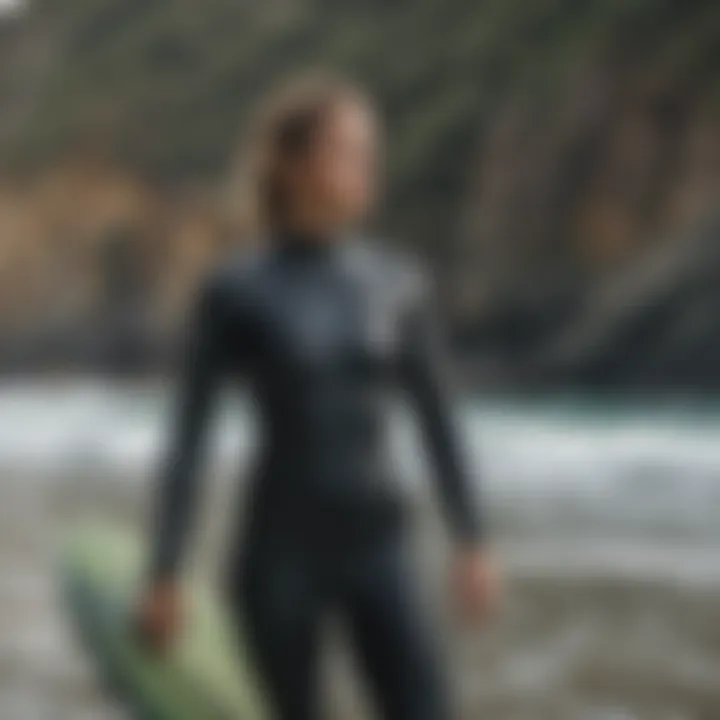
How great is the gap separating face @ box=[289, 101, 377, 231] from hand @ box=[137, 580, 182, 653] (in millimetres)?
325

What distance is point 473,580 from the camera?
1422 mm

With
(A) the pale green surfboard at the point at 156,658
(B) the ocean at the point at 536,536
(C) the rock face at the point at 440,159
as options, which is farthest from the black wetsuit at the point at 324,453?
(C) the rock face at the point at 440,159

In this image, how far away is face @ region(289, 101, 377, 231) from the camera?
1.40 metres

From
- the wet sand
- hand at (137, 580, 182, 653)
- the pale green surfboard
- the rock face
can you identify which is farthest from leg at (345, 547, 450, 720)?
the rock face

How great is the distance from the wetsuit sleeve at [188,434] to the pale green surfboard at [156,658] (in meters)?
0.36

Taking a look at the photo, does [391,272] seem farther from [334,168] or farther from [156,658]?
[156,658]

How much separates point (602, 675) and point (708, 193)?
1.34m

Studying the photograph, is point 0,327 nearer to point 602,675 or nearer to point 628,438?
point 628,438

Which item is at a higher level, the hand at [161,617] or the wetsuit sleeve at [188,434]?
the wetsuit sleeve at [188,434]

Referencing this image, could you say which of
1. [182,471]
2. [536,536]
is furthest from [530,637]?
[182,471]

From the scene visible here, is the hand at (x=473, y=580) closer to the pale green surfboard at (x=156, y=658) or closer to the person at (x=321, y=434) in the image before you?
the person at (x=321, y=434)

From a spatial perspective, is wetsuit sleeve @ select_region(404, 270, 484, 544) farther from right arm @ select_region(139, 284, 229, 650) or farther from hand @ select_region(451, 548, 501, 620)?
right arm @ select_region(139, 284, 229, 650)

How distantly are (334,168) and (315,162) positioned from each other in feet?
0.05

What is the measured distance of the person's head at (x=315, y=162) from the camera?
1.40 m
